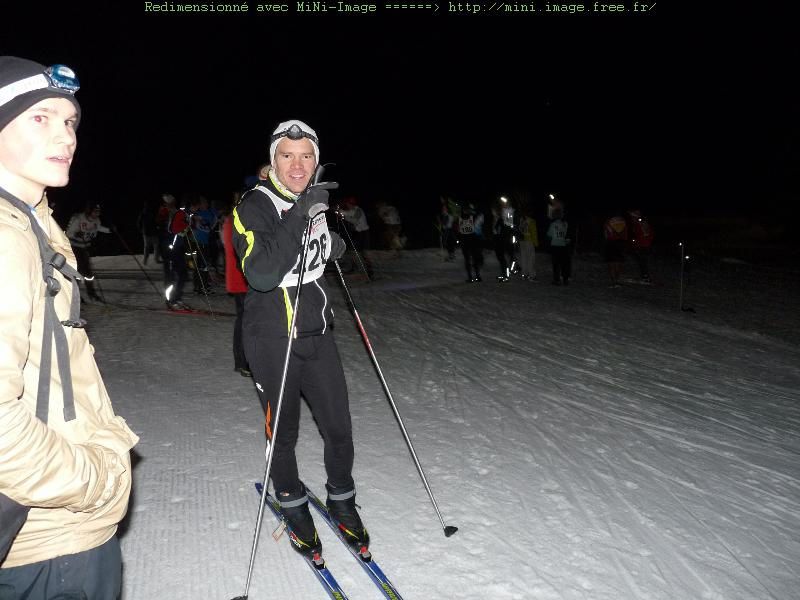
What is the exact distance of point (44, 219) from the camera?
1.62m

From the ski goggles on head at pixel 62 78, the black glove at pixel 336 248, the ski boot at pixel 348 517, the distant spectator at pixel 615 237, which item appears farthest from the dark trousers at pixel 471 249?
the ski goggles on head at pixel 62 78

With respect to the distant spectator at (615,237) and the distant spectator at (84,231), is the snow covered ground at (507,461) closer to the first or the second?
the distant spectator at (84,231)

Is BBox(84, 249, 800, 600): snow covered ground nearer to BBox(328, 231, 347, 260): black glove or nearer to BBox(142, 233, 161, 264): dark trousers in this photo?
BBox(328, 231, 347, 260): black glove

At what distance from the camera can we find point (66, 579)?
1.48 meters

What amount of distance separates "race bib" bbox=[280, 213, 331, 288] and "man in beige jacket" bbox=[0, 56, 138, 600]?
146 cm

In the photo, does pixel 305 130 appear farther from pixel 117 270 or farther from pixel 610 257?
pixel 117 270

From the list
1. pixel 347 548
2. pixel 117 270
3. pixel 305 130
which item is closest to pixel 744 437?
pixel 347 548

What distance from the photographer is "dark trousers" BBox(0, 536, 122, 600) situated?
4.70 ft

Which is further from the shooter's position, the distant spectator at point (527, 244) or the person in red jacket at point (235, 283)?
the distant spectator at point (527, 244)

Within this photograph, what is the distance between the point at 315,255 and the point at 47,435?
1.95 metres

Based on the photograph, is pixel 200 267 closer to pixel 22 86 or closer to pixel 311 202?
pixel 311 202

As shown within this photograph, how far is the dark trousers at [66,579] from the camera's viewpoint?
143cm

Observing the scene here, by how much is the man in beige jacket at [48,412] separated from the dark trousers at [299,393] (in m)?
1.40

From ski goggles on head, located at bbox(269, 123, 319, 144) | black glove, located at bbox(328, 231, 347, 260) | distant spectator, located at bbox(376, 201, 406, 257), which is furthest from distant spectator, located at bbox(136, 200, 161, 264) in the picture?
ski goggles on head, located at bbox(269, 123, 319, 144)
